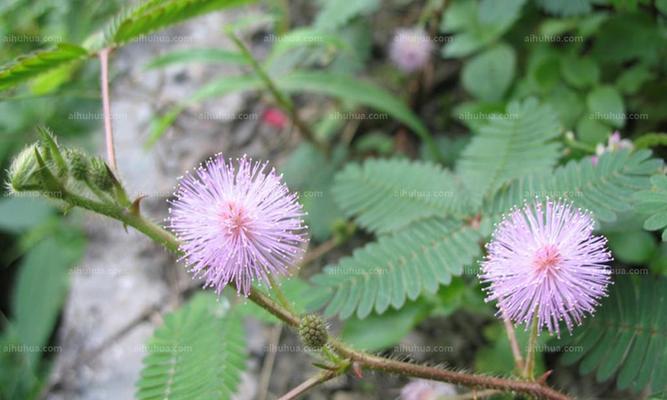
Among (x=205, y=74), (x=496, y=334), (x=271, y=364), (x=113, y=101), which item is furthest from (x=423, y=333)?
(x=113, y=101)

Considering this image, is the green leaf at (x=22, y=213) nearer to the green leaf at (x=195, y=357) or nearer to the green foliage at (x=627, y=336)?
the green leaf at (x=195, y=357)

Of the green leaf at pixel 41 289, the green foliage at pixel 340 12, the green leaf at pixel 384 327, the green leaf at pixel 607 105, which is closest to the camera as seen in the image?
the green leaf at pixel 384 327

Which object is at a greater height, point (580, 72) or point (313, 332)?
point (580, 72)

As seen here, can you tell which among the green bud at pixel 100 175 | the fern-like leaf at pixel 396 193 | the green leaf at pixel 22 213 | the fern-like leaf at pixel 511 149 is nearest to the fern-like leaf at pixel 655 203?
the fern-like leaf at pixel 511 149

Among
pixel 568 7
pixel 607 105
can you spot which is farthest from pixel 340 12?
pixel 607 105

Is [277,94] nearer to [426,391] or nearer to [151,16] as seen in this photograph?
[151,16]

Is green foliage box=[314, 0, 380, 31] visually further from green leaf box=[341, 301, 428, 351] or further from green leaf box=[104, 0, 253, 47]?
green leaf box=[341, 301, 428, 351]
